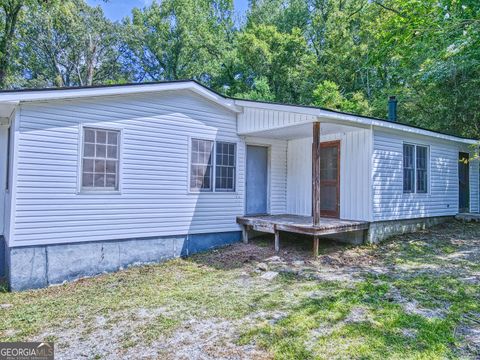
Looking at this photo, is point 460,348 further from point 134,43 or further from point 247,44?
point 134,43

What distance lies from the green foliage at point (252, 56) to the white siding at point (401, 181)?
3.41m

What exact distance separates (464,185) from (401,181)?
462 centimetres

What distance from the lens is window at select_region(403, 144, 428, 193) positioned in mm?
9062

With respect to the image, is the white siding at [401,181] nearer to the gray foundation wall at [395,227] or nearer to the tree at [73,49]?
the gray foundation wall at [395,227]

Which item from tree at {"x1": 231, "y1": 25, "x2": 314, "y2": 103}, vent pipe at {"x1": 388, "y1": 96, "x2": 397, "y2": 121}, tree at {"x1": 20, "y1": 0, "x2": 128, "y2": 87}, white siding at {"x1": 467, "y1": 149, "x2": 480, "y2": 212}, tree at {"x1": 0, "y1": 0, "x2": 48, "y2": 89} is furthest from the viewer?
tree at {"x1": 20, "y1": 0, "x2": 128, "y2": 87}

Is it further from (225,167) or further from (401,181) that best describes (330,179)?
(225,167)

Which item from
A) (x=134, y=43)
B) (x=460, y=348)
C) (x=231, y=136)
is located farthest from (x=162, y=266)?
(x=134, y=43)

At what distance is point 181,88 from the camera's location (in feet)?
24.2

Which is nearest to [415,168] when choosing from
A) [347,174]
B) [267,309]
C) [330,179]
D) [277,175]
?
[347,174]

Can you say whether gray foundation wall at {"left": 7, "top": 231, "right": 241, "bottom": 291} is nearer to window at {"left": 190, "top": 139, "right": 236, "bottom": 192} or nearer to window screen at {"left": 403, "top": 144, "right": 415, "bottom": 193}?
window at {"left": 190, "top": 139, "right": 236, "bottom": 192}

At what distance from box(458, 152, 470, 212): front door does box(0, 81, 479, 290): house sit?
138cm

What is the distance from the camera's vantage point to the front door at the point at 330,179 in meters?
8.62

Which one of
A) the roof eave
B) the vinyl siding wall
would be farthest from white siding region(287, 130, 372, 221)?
the roof eave

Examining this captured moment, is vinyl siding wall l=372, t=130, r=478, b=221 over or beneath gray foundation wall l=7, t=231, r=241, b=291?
over
